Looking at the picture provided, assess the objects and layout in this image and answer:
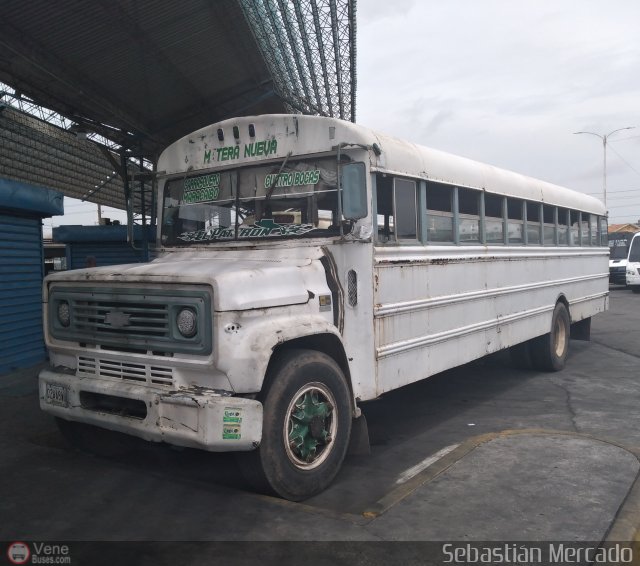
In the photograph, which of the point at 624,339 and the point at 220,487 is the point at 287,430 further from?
the point at 624,339

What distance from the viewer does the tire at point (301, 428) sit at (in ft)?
12.8

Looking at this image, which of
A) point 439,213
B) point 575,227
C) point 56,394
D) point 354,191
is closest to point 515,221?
point 439,213

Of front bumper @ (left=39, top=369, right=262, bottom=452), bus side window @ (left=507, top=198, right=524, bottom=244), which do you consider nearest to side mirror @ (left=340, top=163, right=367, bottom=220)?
front bumper @ (left=39, top=369, right=262, bottom=452)

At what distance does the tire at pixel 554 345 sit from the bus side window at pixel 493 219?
2.30m

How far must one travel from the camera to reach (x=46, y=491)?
14.2ft

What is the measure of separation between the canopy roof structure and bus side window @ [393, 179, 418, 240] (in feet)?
16.6

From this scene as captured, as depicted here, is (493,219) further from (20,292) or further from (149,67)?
(149,67)

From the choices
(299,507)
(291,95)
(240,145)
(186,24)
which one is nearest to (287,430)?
(299,507)

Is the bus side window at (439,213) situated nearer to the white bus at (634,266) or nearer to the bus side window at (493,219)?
the bus side window at (493,219)

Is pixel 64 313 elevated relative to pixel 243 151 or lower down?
lower down

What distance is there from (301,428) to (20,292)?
6.11 metres

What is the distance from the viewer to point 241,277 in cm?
383

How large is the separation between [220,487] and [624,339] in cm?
1062

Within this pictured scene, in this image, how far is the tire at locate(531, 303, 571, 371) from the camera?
29.0 ft
